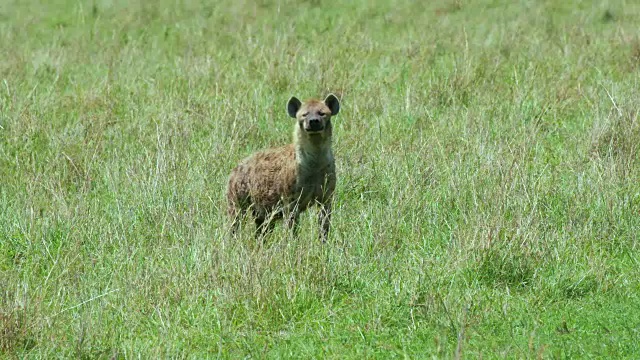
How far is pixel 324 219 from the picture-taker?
21.2 feet

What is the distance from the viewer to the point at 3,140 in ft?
28.0

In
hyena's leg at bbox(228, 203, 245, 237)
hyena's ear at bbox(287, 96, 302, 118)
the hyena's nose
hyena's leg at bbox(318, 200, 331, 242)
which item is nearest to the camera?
hyena's leg at bbox(318, 200, 331, 242)

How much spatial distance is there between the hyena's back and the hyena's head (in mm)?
192

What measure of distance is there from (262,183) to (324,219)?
565 mm

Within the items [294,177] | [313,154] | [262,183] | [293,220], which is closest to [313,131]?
[313,154]

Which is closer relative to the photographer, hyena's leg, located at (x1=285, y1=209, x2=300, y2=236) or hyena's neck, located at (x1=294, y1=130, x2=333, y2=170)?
hyena's leg, located at (x1=285, y1=209, x2=300, y2=236)

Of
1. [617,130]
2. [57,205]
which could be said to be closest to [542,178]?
[617,130]

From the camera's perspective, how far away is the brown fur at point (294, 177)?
6.75 m

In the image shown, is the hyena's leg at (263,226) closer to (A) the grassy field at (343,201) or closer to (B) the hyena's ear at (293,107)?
(A) the grassy field at (343,201)

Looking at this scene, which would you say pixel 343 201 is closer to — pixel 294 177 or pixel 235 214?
pixel 294 177

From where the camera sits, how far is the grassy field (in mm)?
5207

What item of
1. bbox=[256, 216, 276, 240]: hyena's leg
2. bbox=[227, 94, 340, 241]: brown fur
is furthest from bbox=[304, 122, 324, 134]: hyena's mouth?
bbox=[256, 216, 276, 240]: hyena's leg

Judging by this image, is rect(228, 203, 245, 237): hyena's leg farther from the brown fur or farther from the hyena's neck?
the hyena's neck

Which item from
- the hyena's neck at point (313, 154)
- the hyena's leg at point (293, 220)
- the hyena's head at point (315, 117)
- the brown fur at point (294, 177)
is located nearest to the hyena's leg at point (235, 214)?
the brown fur at point (294, 177)
